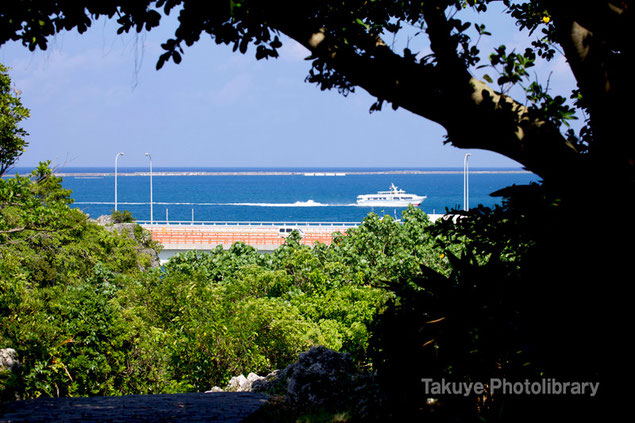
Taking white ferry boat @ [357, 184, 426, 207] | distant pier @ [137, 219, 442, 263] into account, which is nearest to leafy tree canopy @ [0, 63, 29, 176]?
distant pier @ [137, 219, 442, 263]

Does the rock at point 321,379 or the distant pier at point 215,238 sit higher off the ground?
the rock at point 321,379

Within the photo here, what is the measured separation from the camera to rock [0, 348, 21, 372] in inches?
330

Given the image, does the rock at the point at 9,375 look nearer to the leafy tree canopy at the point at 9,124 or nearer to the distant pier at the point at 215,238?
the leafy tree canopy at the point at 9,124

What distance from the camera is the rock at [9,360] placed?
8.38 m

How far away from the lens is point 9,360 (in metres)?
8.49

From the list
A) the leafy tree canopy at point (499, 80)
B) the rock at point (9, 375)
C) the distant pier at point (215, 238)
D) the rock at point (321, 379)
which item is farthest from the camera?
the distant pier at point (215, 238)

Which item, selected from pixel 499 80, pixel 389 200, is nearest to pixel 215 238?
pixel 499 80

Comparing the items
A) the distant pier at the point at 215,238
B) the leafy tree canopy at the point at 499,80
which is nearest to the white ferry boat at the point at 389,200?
the distant pier at the point at 215,238

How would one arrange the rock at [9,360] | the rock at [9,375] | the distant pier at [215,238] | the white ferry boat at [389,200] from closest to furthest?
the rock at [9,375] → the rock at [9,360] → the distant pier at [215,238] → the white ferry boat at [389,200]

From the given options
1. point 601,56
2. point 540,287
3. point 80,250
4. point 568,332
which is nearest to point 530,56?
point 601,56

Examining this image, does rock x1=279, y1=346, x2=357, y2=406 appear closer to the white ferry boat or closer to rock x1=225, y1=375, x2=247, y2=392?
rock x1=225, y1=375, x2=247, y2=392

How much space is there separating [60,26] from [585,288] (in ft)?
15.2

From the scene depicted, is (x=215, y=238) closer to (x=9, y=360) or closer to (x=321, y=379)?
(x=9, y=360)

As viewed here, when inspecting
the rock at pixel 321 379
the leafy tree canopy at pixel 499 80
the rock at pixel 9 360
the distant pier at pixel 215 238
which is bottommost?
the distant pier at pixel 215 238
